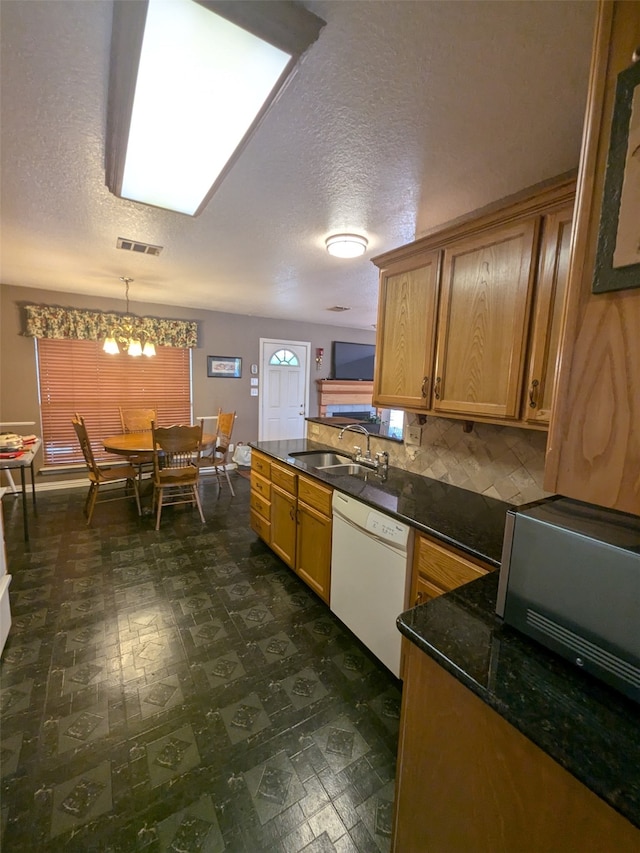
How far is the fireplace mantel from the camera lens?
249 inches

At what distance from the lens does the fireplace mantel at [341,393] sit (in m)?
6.33

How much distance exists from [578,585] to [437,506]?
98 cm

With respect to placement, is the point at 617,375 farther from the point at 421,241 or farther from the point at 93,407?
the point at 93,407

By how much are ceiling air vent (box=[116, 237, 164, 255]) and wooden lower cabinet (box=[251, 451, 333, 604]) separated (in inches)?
69.4

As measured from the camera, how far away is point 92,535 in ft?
10.5

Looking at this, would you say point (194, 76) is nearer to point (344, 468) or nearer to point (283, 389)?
point (344, 468)

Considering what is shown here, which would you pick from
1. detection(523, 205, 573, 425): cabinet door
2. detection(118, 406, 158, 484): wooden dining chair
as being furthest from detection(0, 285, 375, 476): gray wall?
detection(523, 205, 573, 425): cabinet door

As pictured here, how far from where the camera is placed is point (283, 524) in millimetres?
2611

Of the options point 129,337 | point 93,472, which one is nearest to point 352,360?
point 129,337

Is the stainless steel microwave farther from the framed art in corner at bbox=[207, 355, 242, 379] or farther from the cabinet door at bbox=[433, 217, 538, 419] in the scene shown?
the framed art in corner at bbox=[207, 355, 242, 379]

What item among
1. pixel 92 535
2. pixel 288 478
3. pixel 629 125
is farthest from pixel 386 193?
pixel 92 535

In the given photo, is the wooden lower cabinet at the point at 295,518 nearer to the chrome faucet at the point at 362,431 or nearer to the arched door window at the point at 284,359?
the chrome faucet at the point at 362,431

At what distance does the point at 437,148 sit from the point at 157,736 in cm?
264

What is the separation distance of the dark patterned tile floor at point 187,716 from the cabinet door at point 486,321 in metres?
1.45
